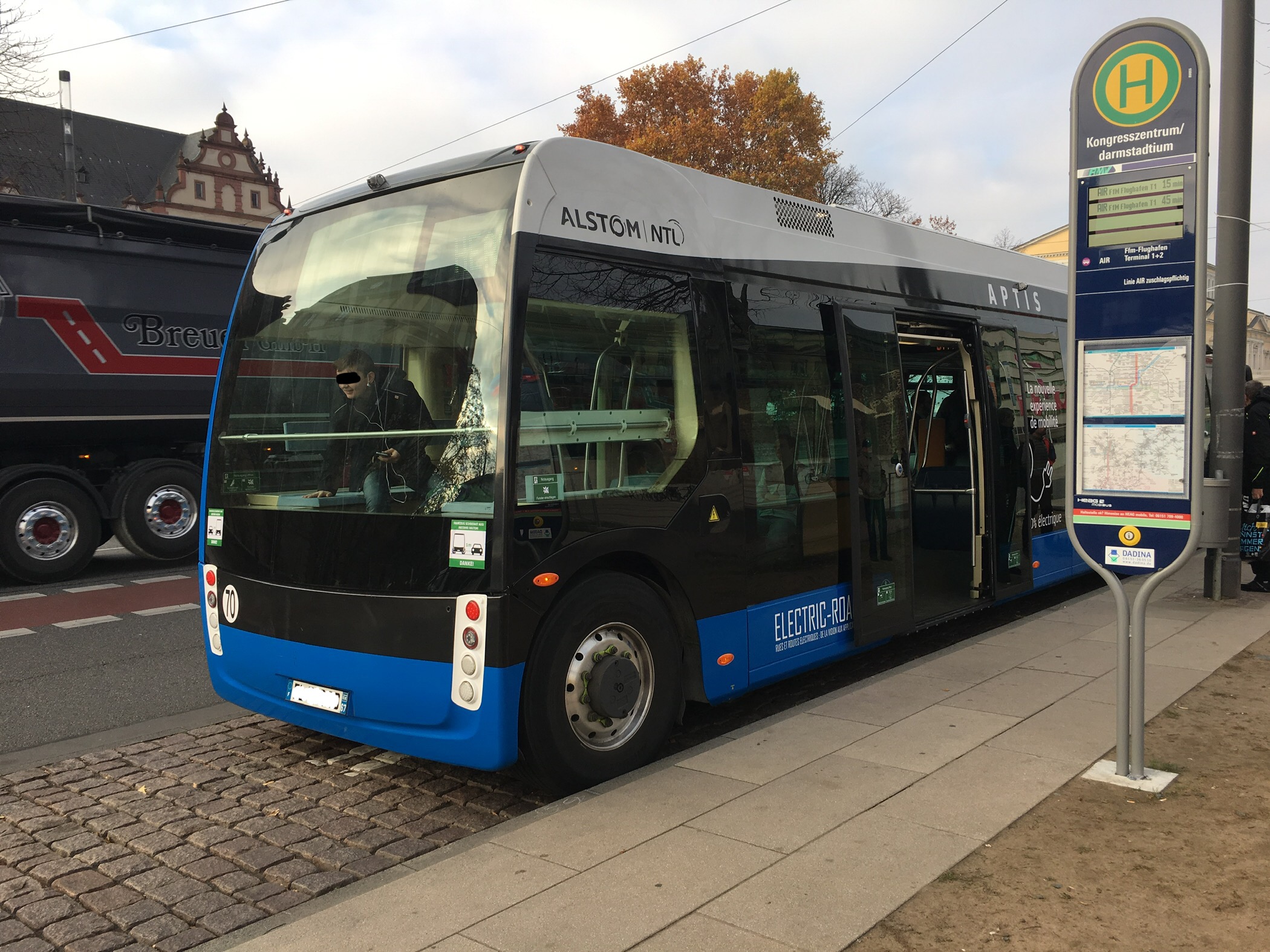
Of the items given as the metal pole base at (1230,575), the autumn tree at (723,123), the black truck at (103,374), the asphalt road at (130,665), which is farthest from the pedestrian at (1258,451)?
the autumn tree at (723,123)

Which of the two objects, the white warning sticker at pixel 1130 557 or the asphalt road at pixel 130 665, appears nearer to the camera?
the white warning sticker at pixel 1130 557

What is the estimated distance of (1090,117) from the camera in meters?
4.42

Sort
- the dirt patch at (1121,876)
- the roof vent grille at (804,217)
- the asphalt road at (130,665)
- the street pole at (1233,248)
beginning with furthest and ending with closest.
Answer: the street pole at (1233,248)
the roof vent grille at (804,217)
the asphalt road at (130,665)
the dirt patch at (1121,876)

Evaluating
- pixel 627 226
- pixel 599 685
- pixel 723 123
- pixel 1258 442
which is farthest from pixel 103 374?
pixel 723 123

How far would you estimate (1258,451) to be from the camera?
9.21 metres

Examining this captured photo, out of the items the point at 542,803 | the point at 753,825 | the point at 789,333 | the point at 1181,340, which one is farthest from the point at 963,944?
the point at 789,333

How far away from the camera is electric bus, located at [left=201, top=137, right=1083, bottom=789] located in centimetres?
425

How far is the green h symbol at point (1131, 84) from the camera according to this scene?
425 cm

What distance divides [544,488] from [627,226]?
1370 mm

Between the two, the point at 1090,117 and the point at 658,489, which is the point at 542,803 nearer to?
the point at 658,489

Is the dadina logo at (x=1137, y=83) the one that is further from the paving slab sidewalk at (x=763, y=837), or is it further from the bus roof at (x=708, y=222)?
the paving slab sidewalk at (x=763, y=837)

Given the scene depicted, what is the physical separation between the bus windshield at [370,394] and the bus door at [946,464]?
401 centimetres

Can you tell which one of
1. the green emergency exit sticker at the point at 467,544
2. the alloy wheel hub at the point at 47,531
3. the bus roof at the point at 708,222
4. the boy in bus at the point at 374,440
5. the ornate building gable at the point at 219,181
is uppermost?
the ornate building gable at the point at 219,181

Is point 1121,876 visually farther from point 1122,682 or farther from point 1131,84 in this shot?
point 1131,84
